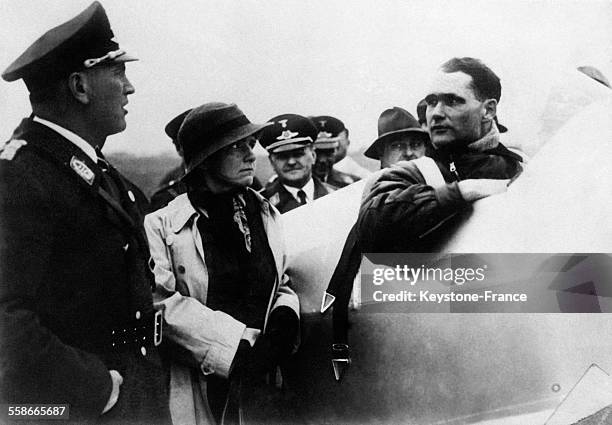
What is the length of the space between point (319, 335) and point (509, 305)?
99 cm

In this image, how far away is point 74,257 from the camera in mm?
3869

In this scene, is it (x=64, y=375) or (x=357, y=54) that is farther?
(x=357, y=54)

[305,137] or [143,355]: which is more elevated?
[305,137]

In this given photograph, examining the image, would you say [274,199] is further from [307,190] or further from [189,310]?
[189,310]

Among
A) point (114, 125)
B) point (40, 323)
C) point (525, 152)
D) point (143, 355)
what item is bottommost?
point (143, 355)

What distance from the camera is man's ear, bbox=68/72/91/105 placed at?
4.00 meters

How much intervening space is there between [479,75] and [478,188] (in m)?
0.60

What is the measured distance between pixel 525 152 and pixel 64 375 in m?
2.60

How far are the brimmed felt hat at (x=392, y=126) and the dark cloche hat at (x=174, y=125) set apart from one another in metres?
0.97

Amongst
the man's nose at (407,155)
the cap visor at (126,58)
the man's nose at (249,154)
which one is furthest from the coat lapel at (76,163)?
the man's nose at (407,155)

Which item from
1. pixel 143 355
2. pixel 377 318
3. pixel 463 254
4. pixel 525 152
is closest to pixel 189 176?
pixel 143 355

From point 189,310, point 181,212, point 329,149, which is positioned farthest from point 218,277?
point 329,149

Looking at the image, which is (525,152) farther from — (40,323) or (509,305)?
(40,323)

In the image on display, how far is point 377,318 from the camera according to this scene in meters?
4.04
